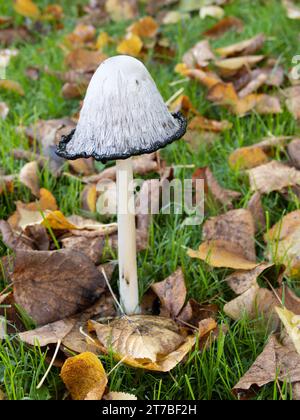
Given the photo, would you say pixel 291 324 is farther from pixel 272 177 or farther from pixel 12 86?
pixel 12 86

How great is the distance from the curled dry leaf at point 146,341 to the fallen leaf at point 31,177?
79cm

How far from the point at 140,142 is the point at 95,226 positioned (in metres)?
0.69

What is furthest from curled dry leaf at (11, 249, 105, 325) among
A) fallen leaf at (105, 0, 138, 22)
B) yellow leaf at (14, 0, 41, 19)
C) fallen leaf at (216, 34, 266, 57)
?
yellow leaf at (14, 0, 41, 19)

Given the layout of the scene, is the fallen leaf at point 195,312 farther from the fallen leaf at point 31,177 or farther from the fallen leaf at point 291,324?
the fallen leaf at point 31,177

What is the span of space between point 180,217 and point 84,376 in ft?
2.71

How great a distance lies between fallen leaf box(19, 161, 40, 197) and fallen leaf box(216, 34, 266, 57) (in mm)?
1252

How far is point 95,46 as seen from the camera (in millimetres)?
3498

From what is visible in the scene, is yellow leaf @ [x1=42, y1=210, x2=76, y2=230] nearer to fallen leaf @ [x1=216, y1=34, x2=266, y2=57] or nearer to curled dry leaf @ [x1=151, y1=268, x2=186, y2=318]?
curled dry leaf @ [x1=151, y1=268, x2=186, y2=318]

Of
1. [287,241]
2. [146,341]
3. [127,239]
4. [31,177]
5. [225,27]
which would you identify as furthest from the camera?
[225,27]

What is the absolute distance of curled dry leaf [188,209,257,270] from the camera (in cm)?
179

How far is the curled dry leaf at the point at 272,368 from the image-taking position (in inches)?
56.1

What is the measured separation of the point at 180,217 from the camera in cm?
212

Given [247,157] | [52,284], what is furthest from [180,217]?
[52,284]
